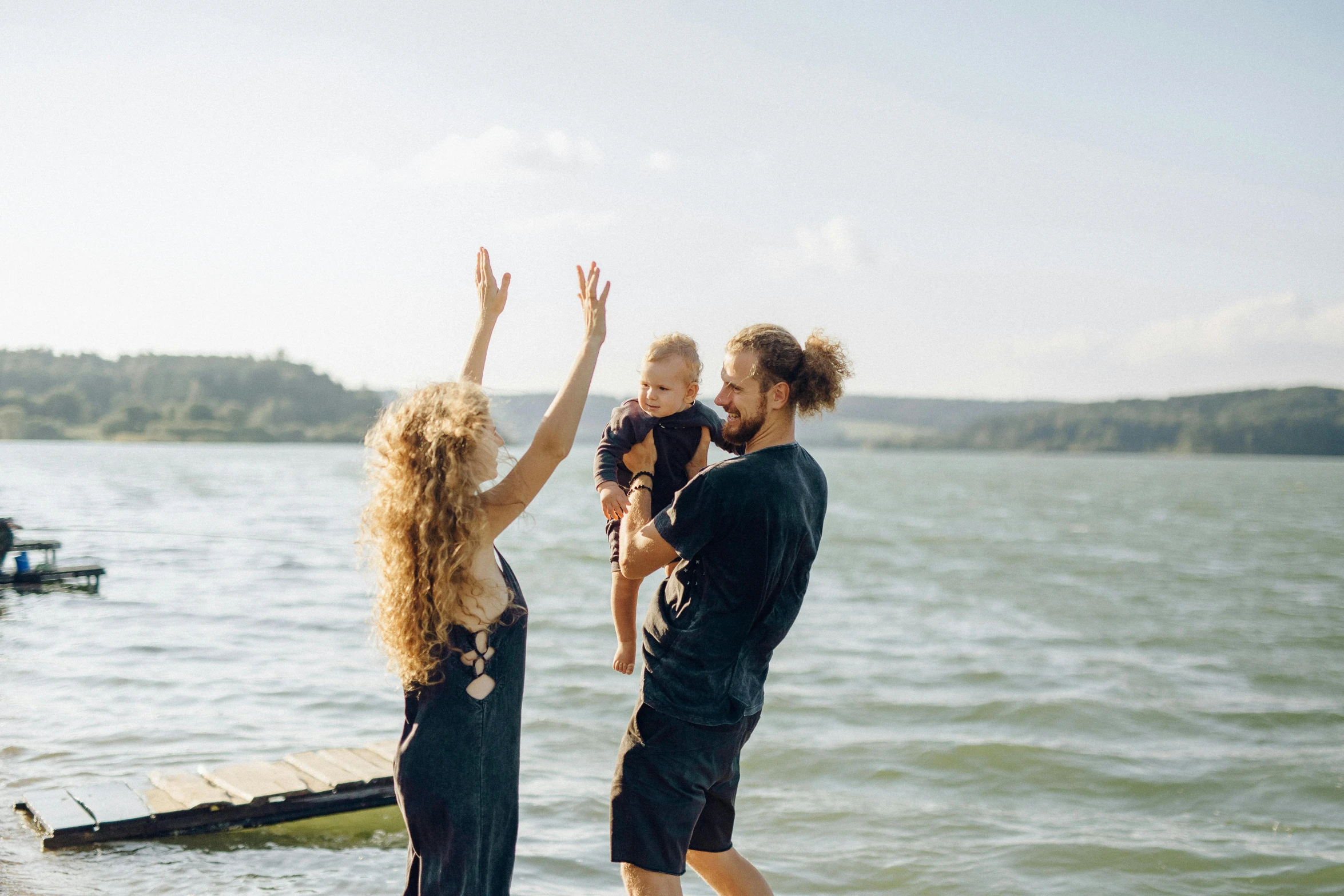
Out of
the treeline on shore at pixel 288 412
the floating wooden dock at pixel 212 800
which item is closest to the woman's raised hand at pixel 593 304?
the floating wooden dock at pixel 212 800

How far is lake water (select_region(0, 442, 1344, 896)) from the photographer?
7.26 meters

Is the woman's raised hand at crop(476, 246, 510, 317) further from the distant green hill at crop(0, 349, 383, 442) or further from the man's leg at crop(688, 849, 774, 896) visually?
the distant green hill at crop(0, 349, 383, 442)

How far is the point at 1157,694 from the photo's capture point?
14133mm

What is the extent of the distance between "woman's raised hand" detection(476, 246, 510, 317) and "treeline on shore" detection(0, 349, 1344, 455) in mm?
90280

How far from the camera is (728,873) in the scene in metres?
3.68

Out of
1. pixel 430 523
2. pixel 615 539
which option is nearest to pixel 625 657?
pixel 615 539

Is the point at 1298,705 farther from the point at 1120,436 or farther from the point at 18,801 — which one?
A: the point at 1120,436

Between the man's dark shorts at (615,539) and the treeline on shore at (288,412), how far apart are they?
9012cm

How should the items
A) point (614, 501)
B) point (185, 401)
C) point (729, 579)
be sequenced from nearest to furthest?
point (729, 579), point (614, 501), point (185, 401)

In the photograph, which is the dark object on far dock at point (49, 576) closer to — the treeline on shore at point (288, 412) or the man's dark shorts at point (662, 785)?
the man's dark shorts at point (662, 785)

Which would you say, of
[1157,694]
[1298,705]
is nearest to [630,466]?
[1157,694]

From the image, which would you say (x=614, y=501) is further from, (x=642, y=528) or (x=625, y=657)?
(x=625, y=657)

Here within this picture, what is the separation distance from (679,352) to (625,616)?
1020 mm

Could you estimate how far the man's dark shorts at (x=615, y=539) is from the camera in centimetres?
371
